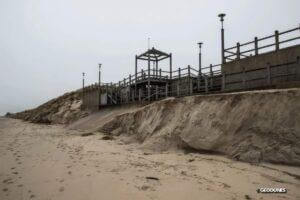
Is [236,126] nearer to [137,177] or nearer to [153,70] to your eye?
[137,177]

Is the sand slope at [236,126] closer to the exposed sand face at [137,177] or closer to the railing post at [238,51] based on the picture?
Result: the exposed sand face at [137,177]

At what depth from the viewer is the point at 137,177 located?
342 inches

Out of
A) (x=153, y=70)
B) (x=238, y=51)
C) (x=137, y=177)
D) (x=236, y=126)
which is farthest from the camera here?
(x=153, y=70)

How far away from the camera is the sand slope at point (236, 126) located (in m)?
9.84

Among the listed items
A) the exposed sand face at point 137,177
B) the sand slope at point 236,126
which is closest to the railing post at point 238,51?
the sand slope at point 236,126

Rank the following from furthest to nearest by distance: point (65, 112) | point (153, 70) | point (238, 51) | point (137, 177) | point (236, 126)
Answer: point (65, 112) → point (153, 70) → point (238, 51) → point (236, 126) → point (137, 177)

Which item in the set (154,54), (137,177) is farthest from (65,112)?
(137,177)

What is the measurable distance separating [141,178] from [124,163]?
2407mm

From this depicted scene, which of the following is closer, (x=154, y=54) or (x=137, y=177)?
(x=137, y=177)

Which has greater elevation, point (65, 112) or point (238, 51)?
point (238, 51)

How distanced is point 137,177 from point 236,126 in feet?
15.3

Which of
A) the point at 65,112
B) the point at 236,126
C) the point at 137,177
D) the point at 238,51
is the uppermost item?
the point at 238,51

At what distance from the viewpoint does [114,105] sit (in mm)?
29156

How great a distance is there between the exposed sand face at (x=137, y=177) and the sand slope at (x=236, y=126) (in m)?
0.57
